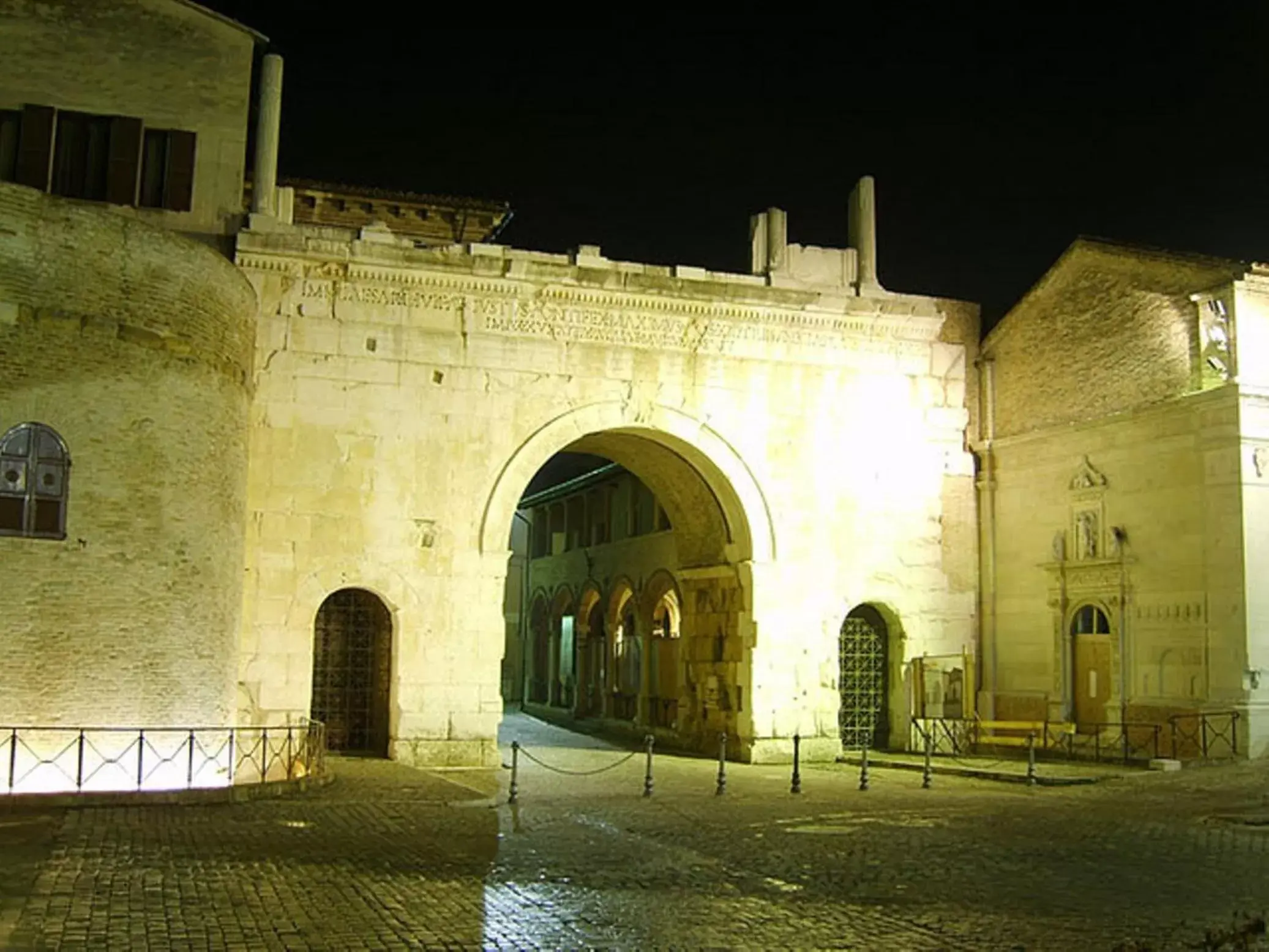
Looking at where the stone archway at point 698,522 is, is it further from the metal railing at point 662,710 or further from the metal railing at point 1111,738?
the metal railing at point 662,710

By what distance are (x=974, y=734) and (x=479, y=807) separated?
10769mm

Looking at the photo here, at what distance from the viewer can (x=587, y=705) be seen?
112 ft

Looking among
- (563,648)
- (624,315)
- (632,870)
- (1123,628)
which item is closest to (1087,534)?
(1123,628)

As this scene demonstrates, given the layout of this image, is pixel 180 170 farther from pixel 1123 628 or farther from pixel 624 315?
pixel 1123 628

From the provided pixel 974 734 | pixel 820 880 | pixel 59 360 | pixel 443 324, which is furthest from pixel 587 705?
pixel 820 880

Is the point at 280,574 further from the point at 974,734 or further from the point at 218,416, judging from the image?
the point at 974,734

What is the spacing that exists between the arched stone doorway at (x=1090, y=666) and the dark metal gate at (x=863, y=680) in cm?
322

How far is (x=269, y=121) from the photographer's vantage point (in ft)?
65.8

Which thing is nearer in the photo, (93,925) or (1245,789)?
(93,925)

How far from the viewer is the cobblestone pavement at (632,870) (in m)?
8.45

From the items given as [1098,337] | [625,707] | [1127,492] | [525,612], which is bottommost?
[625,707]

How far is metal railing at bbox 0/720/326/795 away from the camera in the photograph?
13883 millimetres

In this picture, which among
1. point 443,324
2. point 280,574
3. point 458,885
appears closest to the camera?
point 458,885

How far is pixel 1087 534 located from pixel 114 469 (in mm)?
14609
